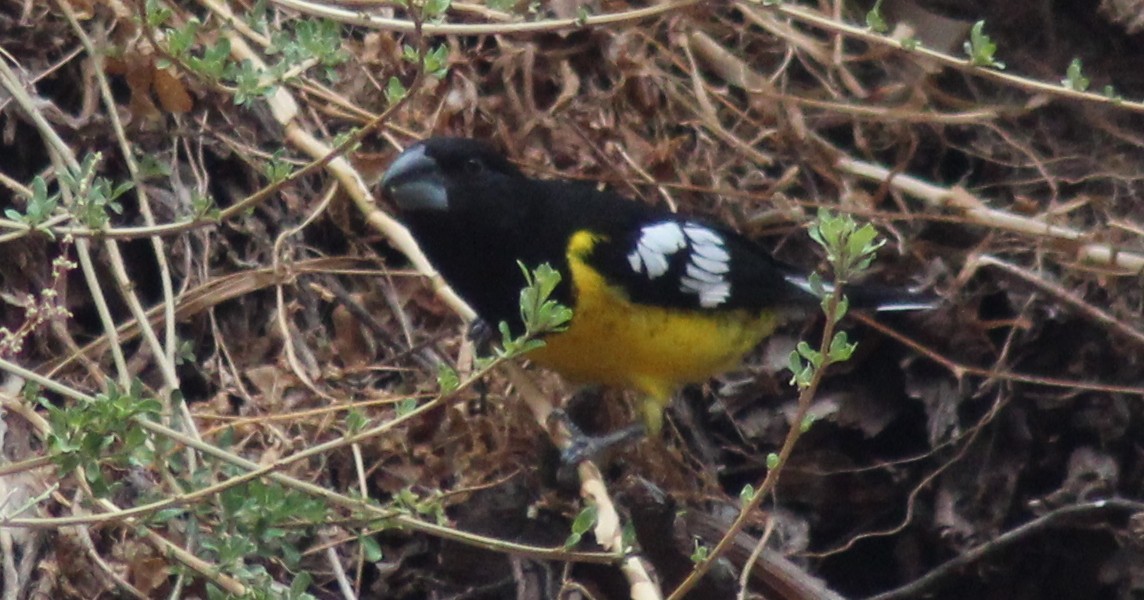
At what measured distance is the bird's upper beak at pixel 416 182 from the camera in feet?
7.73

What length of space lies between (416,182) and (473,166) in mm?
127

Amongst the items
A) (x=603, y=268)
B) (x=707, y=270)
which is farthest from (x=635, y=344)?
(x=707, y=270)

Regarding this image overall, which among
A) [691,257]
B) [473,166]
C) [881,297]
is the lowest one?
[881,297]

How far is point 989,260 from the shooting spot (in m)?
2.75

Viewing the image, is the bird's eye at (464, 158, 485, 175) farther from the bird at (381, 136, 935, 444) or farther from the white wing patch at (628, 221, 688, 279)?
the white wing patch at (628, 221, 688, 279)

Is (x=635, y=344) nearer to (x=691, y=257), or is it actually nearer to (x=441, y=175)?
(x=691, y=257)

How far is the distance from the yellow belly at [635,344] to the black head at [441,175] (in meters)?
0.22

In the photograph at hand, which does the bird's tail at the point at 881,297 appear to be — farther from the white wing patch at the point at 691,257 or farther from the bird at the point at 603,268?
the white wing patch at the point at 691,257

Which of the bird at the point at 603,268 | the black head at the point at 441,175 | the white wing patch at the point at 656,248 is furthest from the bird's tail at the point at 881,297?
the black head at the point at 441,175

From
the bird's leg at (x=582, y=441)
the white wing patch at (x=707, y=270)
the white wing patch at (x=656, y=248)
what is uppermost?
the white wing patch at (x=656, y=248)

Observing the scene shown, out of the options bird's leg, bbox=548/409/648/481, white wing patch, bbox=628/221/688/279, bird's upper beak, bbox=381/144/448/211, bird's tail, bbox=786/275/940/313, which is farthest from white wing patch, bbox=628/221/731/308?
bird's upper beak, bbox=381/144/448/211

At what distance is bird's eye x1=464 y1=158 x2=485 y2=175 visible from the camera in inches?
96.8

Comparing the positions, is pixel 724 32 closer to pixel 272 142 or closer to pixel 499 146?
pixel 499 146

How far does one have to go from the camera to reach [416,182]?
93.8 inches
